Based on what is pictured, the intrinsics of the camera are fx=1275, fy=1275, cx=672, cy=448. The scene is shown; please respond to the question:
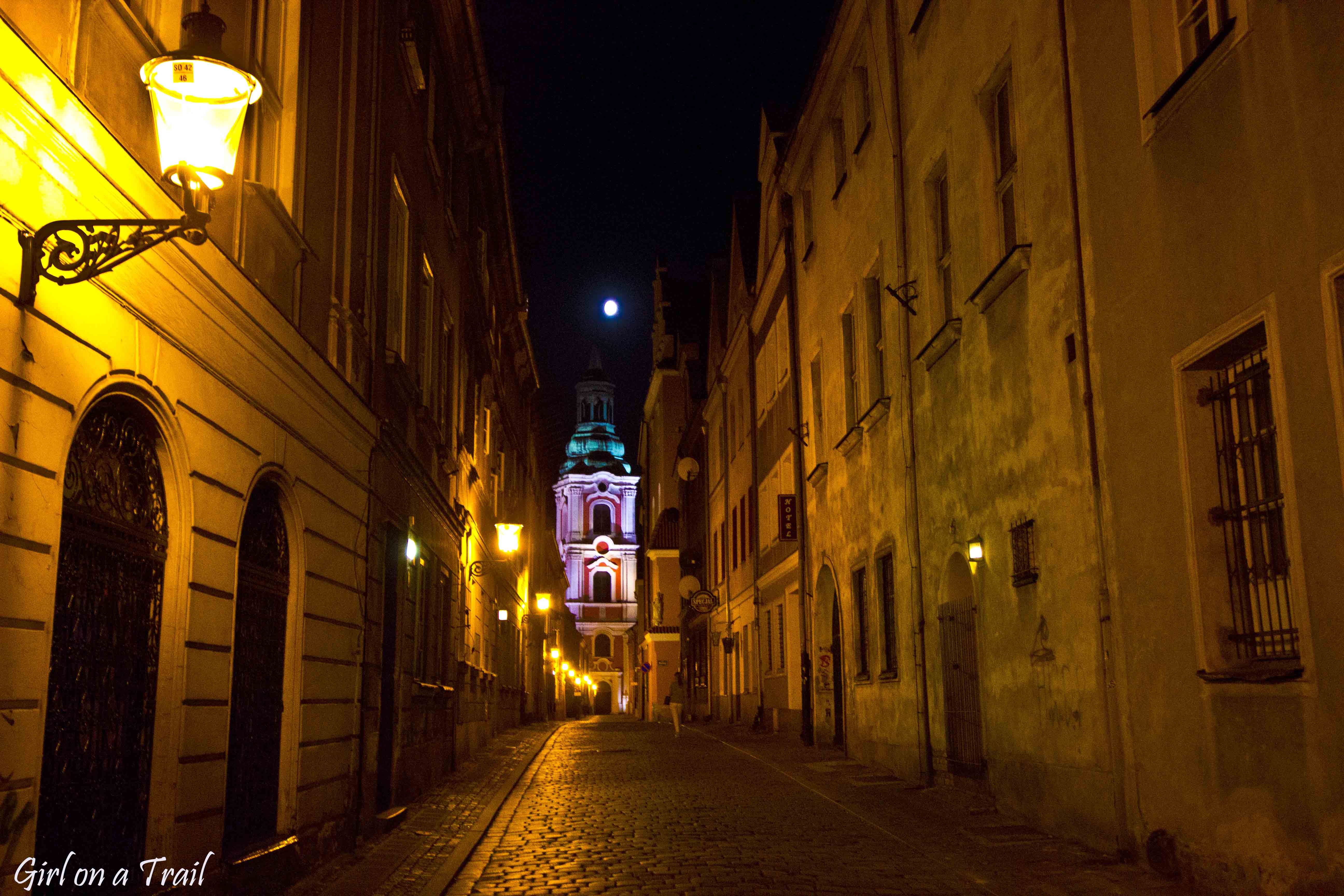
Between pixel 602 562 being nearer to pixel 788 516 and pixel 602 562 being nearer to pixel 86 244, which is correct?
pixel 788 516

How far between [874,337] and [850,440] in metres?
1.73

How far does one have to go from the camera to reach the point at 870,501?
18.0 metres

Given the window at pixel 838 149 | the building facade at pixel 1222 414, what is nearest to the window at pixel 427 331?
the window at pixel 838 149

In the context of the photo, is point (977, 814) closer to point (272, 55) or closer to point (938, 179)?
point (938, 179)

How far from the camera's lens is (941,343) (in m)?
13.8

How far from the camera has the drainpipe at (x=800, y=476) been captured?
2328 cm

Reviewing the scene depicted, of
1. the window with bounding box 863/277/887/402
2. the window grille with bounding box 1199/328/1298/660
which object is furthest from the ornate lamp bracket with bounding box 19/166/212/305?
the window with bounding box 863/277/887/402

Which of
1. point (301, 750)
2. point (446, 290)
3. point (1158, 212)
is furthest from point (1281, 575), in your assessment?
point (446, 290)

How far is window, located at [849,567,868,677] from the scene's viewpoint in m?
18.9

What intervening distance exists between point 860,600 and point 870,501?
2.03 m

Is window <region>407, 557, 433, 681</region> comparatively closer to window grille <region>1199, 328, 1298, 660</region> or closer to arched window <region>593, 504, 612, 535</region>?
window grille <region>1199, 328, 1298, 660</region>

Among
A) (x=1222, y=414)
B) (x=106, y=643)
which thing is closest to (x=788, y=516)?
(x=1222, y=414)

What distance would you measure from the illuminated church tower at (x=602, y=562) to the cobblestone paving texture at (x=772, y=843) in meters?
88.7

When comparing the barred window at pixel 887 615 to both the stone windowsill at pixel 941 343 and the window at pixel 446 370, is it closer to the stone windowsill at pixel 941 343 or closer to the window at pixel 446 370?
the stone windowsill at pixel 941 343
